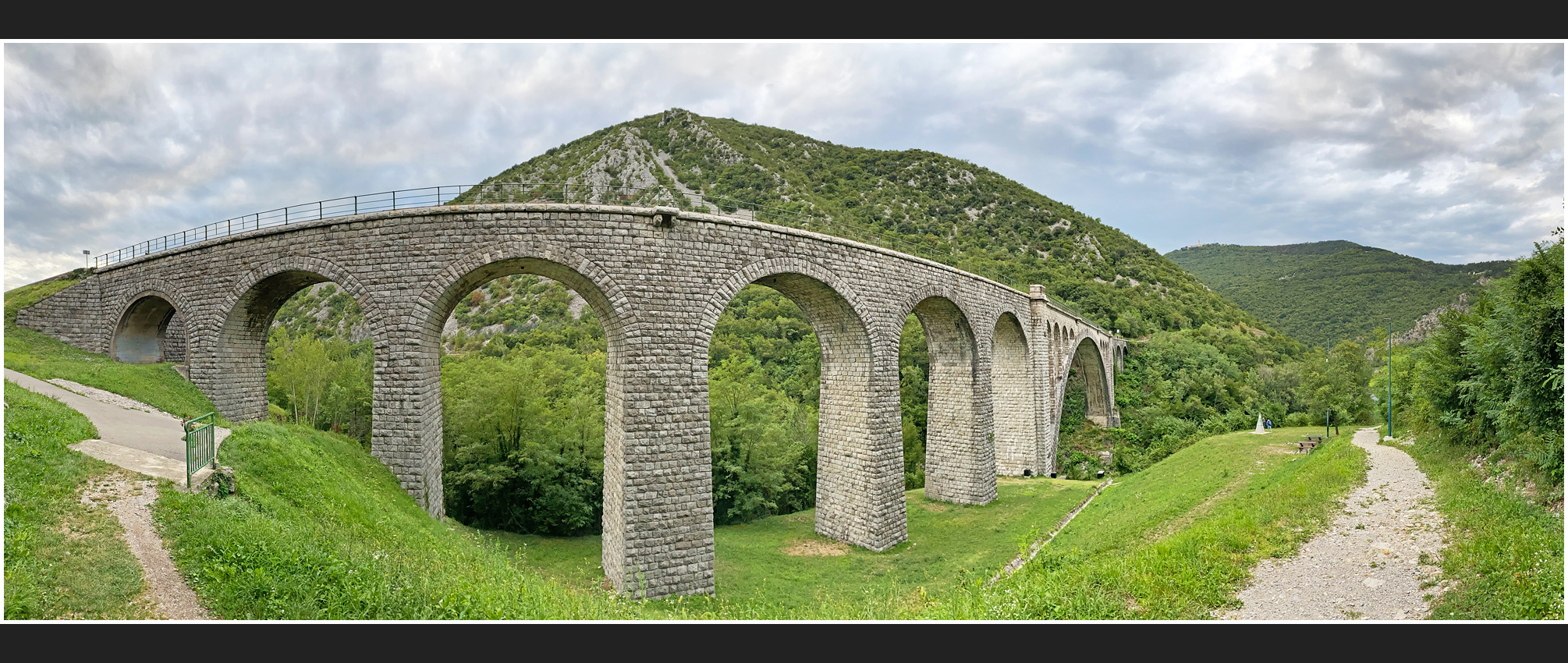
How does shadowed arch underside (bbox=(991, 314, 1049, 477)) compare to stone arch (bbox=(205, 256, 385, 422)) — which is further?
shadowed arch underside (bbox=(991, 314, 1049, 477))

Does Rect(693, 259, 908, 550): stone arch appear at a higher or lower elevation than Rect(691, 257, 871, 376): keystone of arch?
lower

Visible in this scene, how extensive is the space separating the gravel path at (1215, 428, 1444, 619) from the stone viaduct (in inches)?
366

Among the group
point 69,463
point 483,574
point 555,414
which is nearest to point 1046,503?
point 555,414

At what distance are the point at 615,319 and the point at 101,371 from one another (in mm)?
12567

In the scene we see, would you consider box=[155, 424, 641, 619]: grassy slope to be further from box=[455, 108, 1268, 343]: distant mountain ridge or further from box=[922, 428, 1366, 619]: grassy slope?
box=[455, 108, 1268, 343]: distant mountain ridge

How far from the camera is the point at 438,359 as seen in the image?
13.8m

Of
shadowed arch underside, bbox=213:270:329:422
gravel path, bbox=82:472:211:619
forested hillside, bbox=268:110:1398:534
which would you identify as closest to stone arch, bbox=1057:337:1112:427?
forested hillside, bbox=268:110:1398:534

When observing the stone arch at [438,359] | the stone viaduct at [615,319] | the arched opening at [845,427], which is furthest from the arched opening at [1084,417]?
the stone arch at [438,359]

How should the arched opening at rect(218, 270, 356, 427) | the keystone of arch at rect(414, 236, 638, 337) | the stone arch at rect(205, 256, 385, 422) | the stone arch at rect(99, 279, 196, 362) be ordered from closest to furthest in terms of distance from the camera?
the keystone of arch at rect(414, 236, 638, 337), the stone arch at rect(205, 256, 385, 422), the arched opening at rect(218, 270, 356, 427), the stone arch at rect(99, 279, 196, 362)

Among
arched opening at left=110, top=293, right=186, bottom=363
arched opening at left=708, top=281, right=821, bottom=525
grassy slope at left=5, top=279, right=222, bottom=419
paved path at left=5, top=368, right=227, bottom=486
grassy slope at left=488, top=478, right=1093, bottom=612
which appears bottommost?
grassy slope at left=488, top=478, right=1093, bottom=612

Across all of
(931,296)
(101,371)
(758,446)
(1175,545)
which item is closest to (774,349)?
(758,446)

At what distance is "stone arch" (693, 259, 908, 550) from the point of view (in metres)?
16.6

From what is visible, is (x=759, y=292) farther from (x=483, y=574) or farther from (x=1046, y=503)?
(x=483, y=574)

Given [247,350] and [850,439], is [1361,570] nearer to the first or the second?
[850,439]
